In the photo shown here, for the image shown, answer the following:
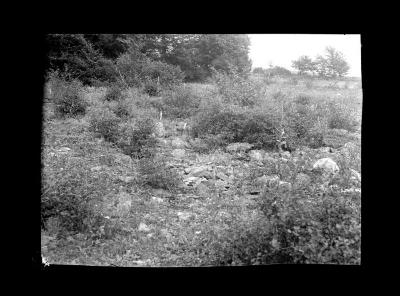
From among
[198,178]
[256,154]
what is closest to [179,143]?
[198,178]

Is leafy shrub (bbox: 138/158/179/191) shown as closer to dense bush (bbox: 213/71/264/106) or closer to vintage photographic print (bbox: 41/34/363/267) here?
vintage photographic print (bbox: 41/34/363/267)

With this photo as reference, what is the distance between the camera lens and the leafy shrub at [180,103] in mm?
8883

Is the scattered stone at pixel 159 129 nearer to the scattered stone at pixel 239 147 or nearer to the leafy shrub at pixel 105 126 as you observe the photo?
the leafy shrub at pixel 105 126

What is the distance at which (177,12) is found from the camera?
230cm

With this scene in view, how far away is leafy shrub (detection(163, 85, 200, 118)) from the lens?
888cm

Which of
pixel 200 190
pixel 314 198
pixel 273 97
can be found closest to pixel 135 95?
pixel 273 97

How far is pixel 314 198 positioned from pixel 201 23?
101 inches

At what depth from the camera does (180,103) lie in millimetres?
9273

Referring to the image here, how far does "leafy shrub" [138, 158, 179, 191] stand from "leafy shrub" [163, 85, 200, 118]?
11.1 ft

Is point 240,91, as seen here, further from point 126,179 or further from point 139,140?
point 126,179

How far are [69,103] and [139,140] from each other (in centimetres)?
304

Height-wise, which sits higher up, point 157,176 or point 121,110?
point 121,110

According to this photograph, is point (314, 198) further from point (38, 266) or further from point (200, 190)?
point (38, 266)

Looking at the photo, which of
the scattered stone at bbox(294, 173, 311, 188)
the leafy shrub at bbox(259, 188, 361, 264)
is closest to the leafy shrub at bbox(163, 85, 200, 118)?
the scattered stone at bbox(294, 173, 311, 188)
